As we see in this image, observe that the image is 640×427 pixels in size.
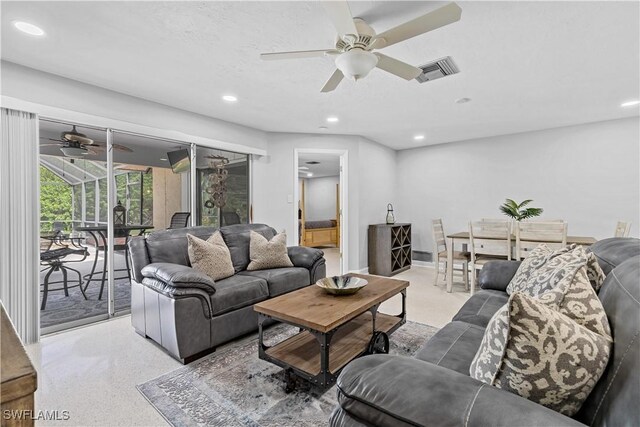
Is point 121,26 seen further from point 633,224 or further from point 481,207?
point 633,224

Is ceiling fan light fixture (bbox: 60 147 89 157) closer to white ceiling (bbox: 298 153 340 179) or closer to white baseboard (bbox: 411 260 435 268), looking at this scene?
white ceiling (bbox: 298 153 340 179)

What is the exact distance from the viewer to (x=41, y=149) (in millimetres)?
2770

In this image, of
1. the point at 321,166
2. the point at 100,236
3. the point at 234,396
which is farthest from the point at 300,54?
the point at 321,166

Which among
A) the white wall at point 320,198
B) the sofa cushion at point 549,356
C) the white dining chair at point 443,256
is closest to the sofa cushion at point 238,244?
the white dining chair at point 443,256

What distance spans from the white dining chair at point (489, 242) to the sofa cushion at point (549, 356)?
3155 millimetres

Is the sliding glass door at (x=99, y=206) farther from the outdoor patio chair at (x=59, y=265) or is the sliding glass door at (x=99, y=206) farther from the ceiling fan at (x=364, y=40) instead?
the ceiling fan at (x=364, y=40)

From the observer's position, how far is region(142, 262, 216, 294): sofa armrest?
7.27ft

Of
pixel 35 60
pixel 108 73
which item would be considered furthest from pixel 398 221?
pixel 35 60

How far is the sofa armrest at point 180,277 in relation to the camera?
7.27 feet

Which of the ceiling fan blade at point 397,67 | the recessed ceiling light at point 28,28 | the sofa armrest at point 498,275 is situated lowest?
the sofa armrest at point 498,275

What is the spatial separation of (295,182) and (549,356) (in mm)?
4326

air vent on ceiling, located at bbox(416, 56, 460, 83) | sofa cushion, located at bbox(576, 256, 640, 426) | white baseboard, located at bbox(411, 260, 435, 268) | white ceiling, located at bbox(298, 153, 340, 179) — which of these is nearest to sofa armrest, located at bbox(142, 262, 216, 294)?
sofa cushion, located at bbox(576, 256, 640, 426)

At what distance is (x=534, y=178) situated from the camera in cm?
481

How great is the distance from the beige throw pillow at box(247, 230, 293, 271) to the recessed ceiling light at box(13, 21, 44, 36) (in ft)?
7.67
